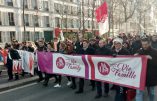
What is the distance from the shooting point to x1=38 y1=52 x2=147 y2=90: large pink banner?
7836 millimetres

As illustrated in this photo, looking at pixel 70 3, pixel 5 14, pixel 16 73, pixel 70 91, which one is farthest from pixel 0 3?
pixel 70 91

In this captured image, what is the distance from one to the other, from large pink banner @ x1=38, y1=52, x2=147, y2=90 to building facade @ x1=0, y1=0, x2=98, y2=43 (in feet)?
105

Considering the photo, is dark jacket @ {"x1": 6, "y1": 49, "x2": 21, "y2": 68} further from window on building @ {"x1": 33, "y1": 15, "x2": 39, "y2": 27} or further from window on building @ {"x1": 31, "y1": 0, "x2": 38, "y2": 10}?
Result: window on building @ {"x1": 31, "y1": 0, "x2": 38, "y2": 10}

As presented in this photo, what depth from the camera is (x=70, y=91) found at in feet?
35.0

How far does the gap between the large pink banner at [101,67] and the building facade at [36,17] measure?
32010 millimetres

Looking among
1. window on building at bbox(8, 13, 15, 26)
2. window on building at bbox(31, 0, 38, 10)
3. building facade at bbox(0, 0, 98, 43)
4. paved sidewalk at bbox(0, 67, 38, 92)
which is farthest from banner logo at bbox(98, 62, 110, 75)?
window on building at bbox(31, 0, 38, 10)

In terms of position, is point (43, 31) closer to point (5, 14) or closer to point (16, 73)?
point (5, 14)

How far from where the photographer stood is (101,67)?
364 inches

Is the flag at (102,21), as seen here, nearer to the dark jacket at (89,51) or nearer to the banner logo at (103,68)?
the dark jacket at (89,51)

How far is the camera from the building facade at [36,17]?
1871 inches

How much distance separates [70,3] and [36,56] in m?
51.9

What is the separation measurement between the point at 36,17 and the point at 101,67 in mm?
45518

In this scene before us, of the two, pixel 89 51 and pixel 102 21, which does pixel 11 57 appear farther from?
pixel 102 21

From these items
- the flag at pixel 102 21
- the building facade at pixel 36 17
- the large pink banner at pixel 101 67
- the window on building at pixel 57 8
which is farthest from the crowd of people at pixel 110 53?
the window on building at pixel 57 8
